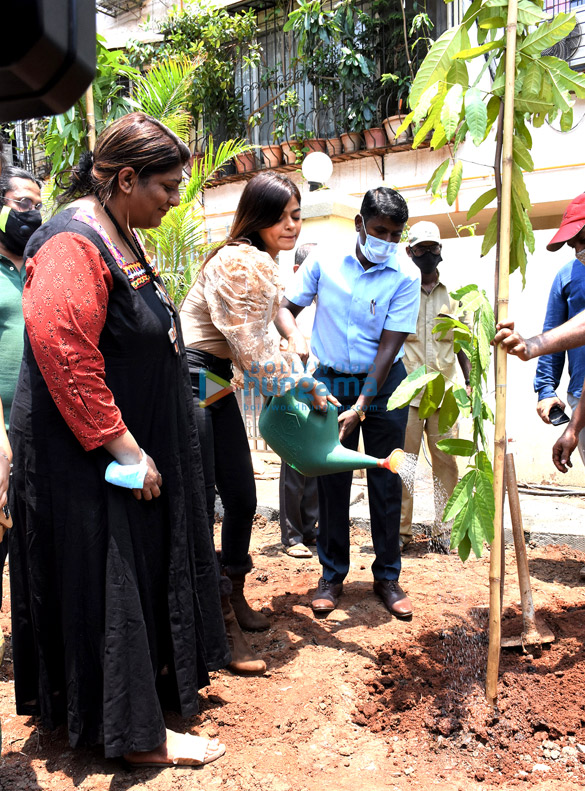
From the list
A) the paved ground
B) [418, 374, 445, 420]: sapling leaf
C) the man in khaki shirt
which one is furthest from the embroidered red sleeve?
the paved ground

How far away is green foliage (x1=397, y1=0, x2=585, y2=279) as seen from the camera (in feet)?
7.55

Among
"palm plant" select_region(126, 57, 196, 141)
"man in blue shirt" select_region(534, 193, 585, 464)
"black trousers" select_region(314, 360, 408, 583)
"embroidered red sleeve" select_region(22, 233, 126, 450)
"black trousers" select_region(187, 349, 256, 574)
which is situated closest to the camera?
"embroidered red sleeve" select_region(22, 233, 126, 450)

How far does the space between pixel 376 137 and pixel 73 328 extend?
707 cm

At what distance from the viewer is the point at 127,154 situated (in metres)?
2.17

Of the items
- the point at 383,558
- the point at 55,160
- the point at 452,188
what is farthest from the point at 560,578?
the point at 55,160

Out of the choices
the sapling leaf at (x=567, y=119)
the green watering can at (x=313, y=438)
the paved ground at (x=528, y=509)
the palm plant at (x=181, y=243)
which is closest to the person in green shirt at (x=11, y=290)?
the green watering can at (x=313, y=438)

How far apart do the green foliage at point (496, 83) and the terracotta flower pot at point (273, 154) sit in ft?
23.4

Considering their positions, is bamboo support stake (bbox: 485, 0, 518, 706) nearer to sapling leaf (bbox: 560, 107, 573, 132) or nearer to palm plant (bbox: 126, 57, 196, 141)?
sapling leaf (bbox: 560, 107, 573, 132)

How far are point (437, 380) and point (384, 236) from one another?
1183 millimetres

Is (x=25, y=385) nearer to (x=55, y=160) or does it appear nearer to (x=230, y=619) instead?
(x=230, y=619)

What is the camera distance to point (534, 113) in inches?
96.7

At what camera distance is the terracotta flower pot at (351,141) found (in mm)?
8570

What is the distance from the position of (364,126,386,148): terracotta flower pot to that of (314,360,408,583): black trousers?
17.7 feet

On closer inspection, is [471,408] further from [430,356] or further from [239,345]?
[430,356]
